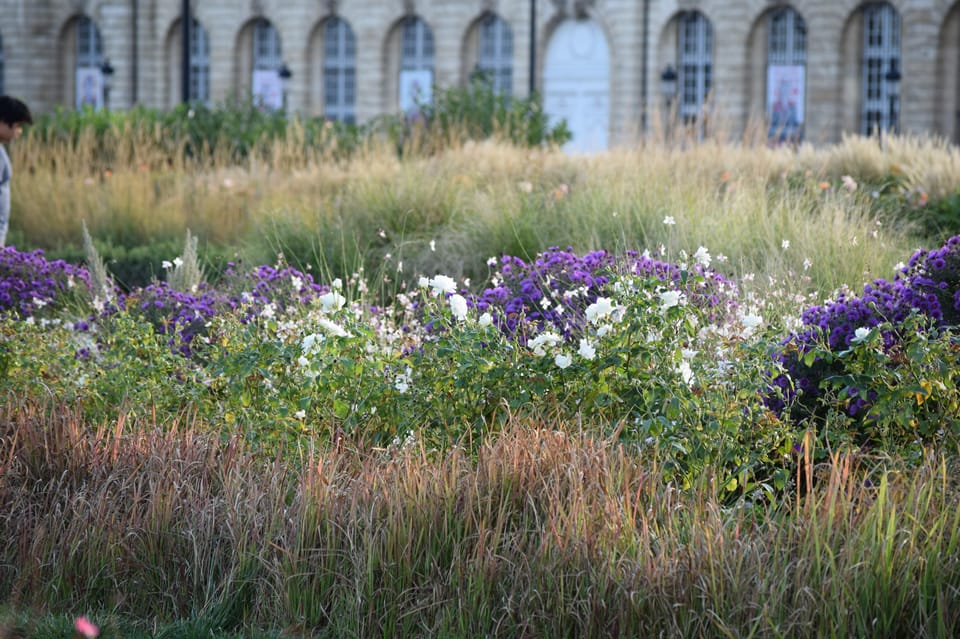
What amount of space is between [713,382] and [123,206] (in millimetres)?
7189

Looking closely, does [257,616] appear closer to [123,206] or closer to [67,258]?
[67,258]

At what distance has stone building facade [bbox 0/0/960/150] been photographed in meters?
22.8

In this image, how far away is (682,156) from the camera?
10477 millimetres

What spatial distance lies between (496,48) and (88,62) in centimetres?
1002

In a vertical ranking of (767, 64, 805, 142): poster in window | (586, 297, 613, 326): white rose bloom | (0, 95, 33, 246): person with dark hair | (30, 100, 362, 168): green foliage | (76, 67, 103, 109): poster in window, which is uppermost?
(76, 67, 103, 109): poster in window

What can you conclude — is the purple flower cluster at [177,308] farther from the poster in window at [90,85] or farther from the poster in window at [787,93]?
the poster in window at [90,85]

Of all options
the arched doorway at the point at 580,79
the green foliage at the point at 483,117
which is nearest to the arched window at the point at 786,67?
the arched doorway at the point at 580,79

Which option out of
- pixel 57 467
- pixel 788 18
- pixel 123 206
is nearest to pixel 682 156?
pixel 123 206

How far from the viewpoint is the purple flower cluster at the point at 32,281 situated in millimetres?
7227

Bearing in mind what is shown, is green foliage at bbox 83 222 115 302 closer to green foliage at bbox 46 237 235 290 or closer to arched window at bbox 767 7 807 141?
green foliage at bbox 46 237 235 290

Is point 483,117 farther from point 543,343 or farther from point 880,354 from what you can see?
point 880,354

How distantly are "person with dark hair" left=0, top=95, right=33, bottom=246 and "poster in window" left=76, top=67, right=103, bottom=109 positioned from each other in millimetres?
23341

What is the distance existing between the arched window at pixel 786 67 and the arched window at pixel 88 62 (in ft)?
48.9

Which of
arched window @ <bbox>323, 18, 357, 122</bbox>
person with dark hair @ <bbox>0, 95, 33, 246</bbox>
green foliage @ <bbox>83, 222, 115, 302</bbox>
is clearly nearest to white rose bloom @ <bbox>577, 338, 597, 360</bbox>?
green foliage @ <bbox>83, 222, 115, 302</bbox>
